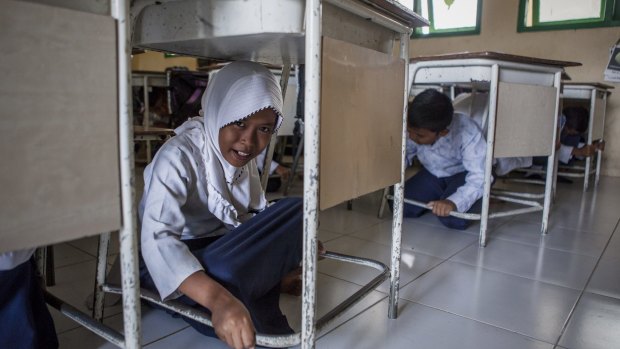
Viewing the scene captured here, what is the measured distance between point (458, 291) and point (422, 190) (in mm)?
1206

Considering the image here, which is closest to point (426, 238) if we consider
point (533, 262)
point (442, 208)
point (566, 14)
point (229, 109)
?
point (442, 208)

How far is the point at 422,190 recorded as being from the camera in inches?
104

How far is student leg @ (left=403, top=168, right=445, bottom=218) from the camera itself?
2.53m

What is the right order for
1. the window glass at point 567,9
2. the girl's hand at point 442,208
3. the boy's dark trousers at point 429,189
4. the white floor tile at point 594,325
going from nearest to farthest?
the white floor tile at point 594,325
the girl's hand at point 442,208
the boy's dark trousers at point 429,189
the window glass at point 567,9

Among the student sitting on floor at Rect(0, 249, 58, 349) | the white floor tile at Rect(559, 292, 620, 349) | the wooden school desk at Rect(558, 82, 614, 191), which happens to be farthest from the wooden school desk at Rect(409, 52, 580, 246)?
the student sitting on floor at Rect(0, 249, 58, 349)

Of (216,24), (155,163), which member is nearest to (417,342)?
(155,163)

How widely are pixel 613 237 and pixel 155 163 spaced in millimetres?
2190

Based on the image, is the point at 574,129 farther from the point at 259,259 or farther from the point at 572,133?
the point at 259,259

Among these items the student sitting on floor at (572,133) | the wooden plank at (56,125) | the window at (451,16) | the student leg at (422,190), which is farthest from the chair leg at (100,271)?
the window at (451,16)

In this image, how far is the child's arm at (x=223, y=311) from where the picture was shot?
2.67ft

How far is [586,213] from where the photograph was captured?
2717mm

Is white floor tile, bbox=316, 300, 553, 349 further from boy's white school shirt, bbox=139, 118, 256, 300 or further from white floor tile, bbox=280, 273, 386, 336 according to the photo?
boy's white school shirt, bbox=139, 118, 256, 300

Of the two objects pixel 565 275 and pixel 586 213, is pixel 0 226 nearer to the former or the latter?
pixel 565 275

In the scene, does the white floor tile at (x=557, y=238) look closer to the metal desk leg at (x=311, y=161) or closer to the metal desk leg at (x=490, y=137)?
the metal desk leg at (x=490, y=137)
